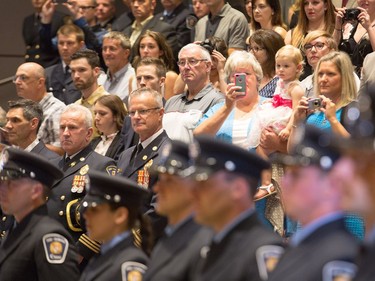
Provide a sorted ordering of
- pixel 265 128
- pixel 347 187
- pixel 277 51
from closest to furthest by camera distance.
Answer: pixel 347 187 → pixel 265 128 → pixel 277 51

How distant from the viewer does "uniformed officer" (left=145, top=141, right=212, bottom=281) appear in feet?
13.4

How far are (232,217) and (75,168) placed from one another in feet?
10.2

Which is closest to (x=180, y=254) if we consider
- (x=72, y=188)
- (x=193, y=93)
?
(x=72, y=188)

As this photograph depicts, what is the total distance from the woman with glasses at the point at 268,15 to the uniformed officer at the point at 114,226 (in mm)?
4134

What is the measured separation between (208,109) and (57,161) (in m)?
1.05

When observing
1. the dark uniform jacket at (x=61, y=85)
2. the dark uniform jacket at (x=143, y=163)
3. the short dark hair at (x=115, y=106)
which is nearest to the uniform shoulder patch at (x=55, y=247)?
the dark uniform jacket at (x=143, y=163)

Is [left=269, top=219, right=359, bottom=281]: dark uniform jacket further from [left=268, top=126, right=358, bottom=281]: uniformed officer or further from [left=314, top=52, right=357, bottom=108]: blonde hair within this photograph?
[left=314, top=52, right=357, bottom=108]: blonde hair

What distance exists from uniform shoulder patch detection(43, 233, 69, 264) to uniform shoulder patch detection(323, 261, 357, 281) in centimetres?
190

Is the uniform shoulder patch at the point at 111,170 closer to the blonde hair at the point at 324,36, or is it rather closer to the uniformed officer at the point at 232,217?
the blonde hair at the point at 324,36

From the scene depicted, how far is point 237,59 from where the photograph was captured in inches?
275

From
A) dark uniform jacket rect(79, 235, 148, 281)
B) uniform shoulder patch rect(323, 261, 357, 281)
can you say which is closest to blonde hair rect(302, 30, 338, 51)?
dark uniform jacket rect(79, 235, 148, 281)

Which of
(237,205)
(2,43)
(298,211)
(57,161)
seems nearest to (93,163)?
(57,161)

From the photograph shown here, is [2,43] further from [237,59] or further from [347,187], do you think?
[347,187]

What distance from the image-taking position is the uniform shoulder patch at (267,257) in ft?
12.2
